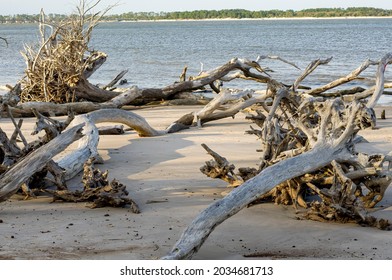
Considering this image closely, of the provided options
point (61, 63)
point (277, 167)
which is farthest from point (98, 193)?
point (61, 63)

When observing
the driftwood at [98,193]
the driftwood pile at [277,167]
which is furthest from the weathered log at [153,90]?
the driftwood at [98,193]

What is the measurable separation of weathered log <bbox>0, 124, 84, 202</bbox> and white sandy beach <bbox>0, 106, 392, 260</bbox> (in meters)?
0.24

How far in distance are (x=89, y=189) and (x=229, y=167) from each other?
1.23 meters

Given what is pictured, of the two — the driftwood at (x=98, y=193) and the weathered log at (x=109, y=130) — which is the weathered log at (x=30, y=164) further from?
the weathered log at (x=109, y=130)

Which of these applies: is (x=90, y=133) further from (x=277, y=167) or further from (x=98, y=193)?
(x=277, y=167)

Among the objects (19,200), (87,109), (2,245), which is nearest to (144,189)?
(19,200)

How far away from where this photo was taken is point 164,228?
5.74 metres

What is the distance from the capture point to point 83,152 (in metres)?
7.64

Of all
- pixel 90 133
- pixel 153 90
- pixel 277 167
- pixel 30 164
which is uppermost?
pixel 277 167

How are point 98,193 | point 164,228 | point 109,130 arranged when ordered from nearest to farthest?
1. point 164,228
2. point 98,193
3. point 109,130

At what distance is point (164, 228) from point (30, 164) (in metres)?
1.31

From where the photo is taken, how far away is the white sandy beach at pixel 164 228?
5.17 m

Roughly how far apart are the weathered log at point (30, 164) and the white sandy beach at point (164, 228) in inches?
9.5
